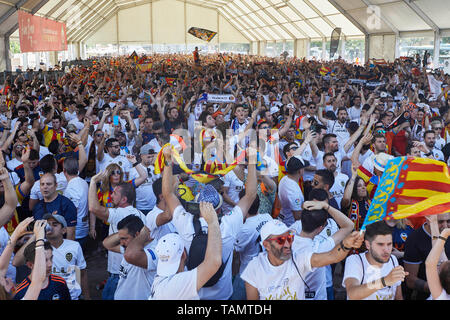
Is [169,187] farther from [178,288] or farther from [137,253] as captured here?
[178,288]

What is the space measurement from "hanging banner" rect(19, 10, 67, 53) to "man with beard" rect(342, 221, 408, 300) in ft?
69.0

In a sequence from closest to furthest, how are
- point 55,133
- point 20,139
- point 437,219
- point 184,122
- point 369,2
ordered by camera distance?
point 437,219
point 20,139
point 55,133
point 184,122
point 369,2

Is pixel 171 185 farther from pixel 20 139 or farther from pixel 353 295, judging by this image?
pixel 20 139

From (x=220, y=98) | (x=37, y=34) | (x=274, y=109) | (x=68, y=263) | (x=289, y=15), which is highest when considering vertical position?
(x=289, y=15)

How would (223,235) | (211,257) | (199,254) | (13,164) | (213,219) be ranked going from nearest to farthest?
(211,257), (213,219), (199,254), (223,235), (13,164)

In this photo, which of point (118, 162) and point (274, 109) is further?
point (274, 109)

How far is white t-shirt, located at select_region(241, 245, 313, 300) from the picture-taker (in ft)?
10.1

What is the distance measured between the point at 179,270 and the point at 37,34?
2354 cm

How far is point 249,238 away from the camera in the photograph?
4055 millimetres

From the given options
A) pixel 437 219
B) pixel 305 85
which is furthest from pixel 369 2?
pixel 437 219

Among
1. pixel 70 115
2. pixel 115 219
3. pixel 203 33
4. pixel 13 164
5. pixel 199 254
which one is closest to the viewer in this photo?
pixel 199 254

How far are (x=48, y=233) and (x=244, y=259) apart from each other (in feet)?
5.32

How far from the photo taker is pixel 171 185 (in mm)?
3742

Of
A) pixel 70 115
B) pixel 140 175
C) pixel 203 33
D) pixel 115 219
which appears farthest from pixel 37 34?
pixel 115 219
